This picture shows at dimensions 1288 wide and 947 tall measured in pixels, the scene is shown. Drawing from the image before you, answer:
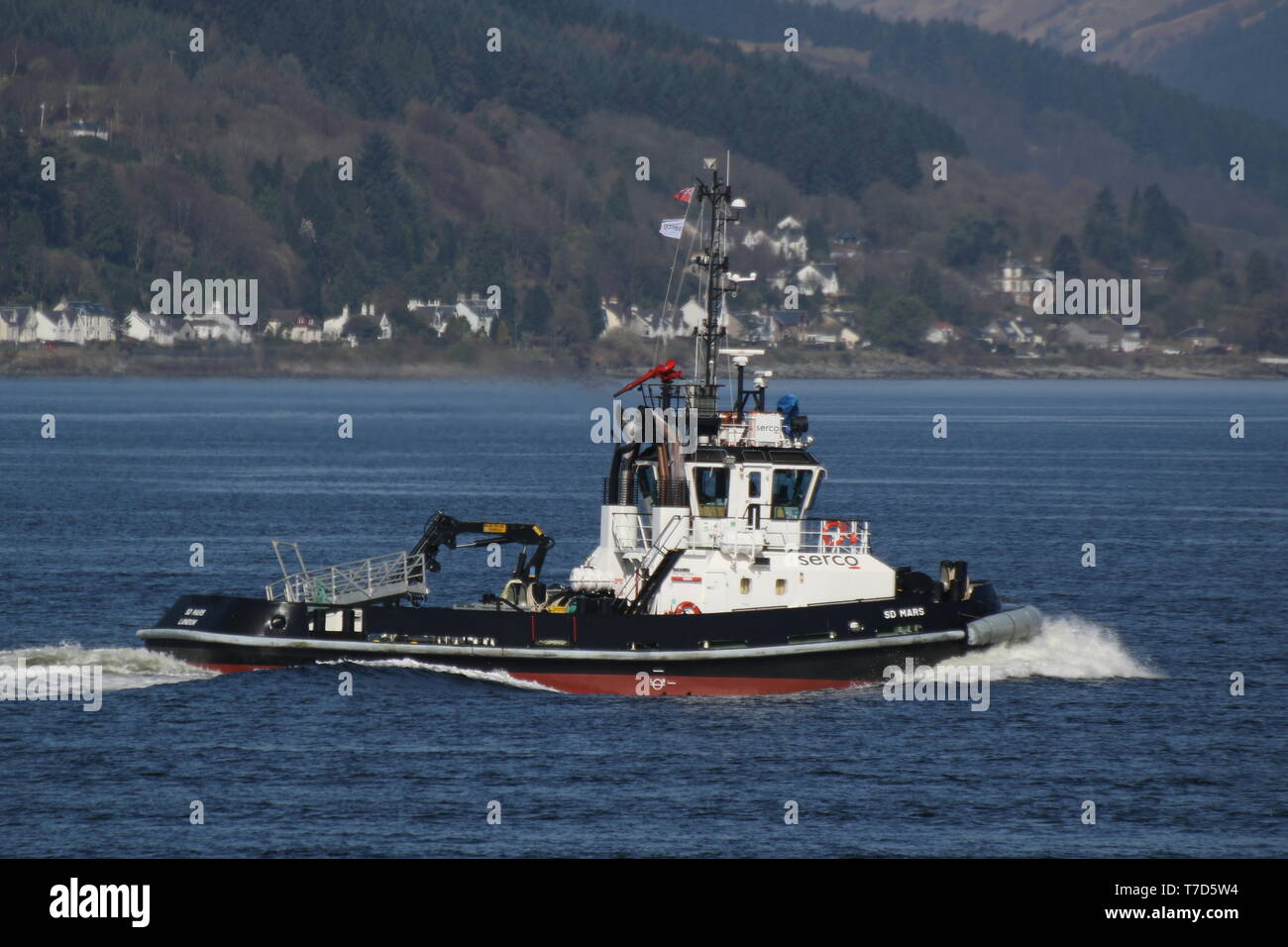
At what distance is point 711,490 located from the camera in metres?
38.3

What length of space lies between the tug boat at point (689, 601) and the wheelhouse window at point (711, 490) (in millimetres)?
37

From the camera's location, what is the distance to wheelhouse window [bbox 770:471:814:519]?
3828cm

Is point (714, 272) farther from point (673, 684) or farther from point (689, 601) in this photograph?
point (673, 684)

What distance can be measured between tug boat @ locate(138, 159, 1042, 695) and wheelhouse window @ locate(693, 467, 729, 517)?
0.04 m

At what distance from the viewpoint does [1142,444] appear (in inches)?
5251

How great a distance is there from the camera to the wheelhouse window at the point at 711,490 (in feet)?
125

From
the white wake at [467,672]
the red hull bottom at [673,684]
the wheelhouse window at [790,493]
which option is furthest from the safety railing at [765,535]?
the white wake at [467,672]

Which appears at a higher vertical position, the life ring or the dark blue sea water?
the life ring

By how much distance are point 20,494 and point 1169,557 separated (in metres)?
48.3

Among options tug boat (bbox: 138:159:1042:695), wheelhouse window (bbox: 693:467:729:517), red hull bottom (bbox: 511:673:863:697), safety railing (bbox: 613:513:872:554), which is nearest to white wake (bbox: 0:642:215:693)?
tug boat (bbox: 138:159:1042:695)

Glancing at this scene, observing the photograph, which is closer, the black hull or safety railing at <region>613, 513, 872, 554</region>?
the black hull

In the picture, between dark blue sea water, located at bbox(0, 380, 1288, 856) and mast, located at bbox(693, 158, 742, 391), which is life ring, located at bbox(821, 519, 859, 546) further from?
mast, located at bbox(693, 158, 742, 391)

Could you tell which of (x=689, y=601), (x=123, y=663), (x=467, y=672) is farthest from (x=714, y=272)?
(x=123, y=663)

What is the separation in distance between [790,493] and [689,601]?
3.14 m
